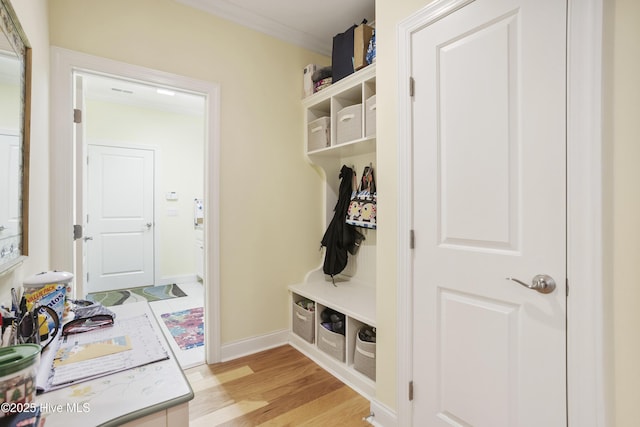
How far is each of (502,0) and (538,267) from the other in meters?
1.02

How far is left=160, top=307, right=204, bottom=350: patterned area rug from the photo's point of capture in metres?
2.74

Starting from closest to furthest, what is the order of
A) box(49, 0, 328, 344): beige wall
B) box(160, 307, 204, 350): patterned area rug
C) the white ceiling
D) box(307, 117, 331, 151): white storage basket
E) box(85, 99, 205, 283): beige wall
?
box(49, 0, 328, 344): beige wall < the white ceiling < box(307, 117, 331, 151): white storage basket < box(160, 307, 204, 350): patterned area rug < box(85, 99, 205, 283): beige wall

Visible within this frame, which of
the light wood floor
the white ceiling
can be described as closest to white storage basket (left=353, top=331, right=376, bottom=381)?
the light wood floor

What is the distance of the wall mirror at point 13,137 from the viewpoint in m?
0.96

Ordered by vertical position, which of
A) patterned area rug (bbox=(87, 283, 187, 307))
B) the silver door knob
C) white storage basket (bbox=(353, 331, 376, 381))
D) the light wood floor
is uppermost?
the silver door knob

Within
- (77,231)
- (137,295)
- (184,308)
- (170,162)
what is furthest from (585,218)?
(170,162)

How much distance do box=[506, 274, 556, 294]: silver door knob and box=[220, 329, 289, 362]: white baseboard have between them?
2.09m

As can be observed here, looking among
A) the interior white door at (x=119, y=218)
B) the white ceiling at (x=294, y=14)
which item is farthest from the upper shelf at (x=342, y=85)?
the interior white door at (x=119, y=218)

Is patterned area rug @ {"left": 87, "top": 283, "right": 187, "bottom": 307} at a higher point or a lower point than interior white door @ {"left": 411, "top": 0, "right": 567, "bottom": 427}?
lower

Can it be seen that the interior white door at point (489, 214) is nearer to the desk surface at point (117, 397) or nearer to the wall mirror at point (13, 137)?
the desk surface at point (117, 397)

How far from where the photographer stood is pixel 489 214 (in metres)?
1.26

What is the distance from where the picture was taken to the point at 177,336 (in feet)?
9.41

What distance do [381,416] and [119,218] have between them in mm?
4326

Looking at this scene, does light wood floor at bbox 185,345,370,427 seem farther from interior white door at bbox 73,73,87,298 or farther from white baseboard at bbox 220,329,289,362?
interior white door at bbox 73,73,87,298
